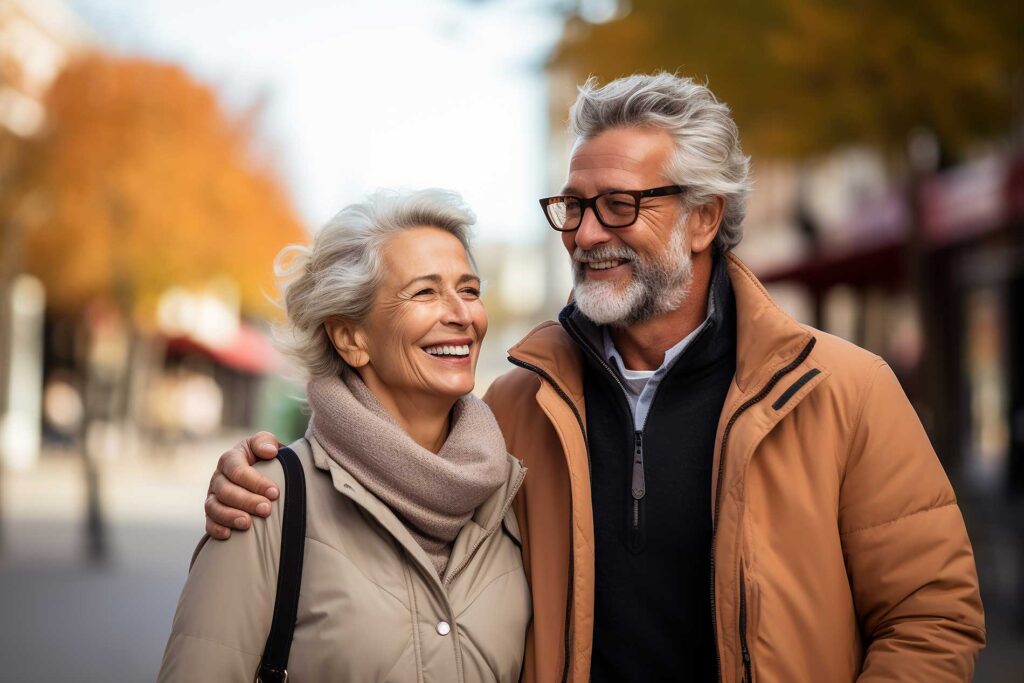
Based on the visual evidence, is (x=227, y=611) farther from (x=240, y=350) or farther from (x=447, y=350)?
(x=240, y=350)

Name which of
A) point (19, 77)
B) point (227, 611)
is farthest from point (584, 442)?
point (19, 77)

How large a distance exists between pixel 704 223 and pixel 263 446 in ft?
4.48

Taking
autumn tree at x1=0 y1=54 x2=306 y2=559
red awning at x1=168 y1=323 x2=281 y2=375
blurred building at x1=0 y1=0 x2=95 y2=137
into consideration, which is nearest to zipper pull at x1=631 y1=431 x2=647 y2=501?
autumn tree at x1=0 y1=54 x2=306 y2=559

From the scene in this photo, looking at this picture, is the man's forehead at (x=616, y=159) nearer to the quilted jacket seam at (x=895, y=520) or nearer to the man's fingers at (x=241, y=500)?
the quilted jacket seam at (x=895, y=520)

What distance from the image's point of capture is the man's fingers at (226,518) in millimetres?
2582

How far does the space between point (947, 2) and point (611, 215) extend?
22.4 feet

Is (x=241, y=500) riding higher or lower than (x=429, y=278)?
lower

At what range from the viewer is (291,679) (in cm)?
258

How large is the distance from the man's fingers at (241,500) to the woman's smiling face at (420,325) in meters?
0.47

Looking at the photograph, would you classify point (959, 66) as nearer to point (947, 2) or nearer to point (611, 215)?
point (947, 2)

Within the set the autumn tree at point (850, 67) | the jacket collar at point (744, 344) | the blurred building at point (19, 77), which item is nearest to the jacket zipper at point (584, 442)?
the jacket collar at point (744, 344)

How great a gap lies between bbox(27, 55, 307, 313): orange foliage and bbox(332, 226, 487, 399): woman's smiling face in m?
Result: 11.1

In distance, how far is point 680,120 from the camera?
3158mm

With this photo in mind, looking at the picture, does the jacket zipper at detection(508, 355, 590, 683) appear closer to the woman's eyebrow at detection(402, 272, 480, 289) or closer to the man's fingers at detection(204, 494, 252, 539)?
the woman's eyebrow at detection(402, 272, 480, 289)
